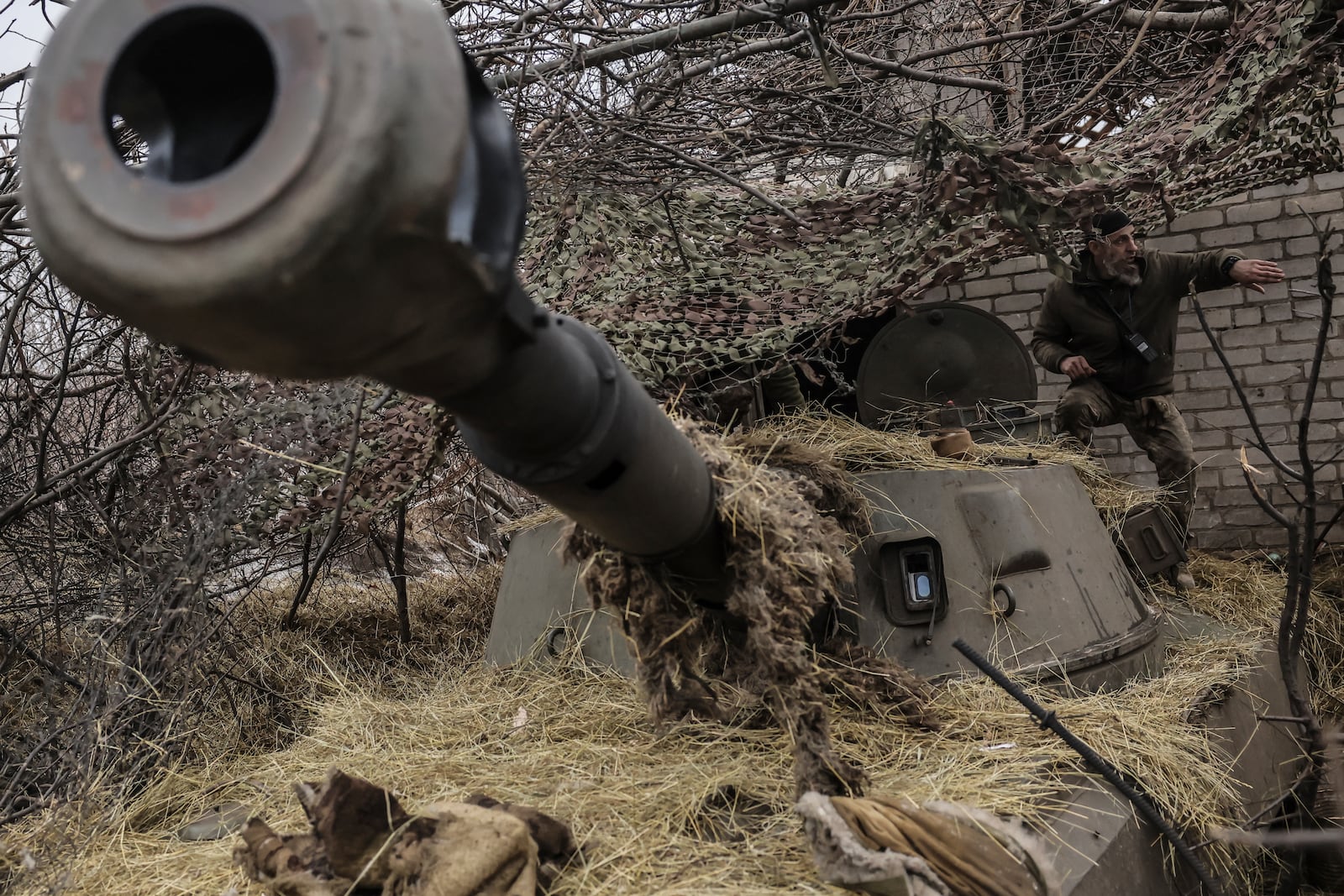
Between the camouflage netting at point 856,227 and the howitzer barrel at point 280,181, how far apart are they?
2.61 meters

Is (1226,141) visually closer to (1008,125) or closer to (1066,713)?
(1008,125)

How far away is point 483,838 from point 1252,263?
469cm

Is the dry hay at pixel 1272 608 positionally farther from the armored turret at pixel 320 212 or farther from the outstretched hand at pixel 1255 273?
the armored turret at pixel 320 212

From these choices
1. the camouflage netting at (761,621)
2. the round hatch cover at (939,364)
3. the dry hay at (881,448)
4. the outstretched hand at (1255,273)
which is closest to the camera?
the camouflage netting at (761,621)

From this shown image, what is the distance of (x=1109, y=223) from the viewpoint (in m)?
5.36

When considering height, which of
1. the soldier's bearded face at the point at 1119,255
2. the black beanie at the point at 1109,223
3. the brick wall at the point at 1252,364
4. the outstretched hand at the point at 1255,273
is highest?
the black beanie at the point at 1109,223

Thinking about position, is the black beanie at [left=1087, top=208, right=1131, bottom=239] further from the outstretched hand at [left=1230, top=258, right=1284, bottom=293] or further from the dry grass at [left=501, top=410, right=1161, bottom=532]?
the dry grass at [left=501, top=410, right=1161, bottom=532]

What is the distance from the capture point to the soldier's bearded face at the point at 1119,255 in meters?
5.38

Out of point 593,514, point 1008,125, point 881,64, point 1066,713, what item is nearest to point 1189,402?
point 1008,125

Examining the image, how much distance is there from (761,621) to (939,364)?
2.79 m

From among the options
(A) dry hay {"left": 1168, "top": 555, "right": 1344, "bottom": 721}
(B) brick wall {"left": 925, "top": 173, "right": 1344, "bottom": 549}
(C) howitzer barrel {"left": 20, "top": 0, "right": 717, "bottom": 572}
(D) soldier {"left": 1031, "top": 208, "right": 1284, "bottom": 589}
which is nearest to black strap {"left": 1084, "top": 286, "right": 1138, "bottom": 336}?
(D) soldier {"left": 1031, "top": 208, "right": 1284, "bottom": 589}

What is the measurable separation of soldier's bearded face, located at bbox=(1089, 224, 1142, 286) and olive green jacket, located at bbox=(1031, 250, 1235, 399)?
0.05 metres

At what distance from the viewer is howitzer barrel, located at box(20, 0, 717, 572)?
43.6 inches

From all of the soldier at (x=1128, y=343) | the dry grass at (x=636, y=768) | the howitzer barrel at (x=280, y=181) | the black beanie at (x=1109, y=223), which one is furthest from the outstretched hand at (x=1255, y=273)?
the howitzer barrel at (x=280, y=181)
